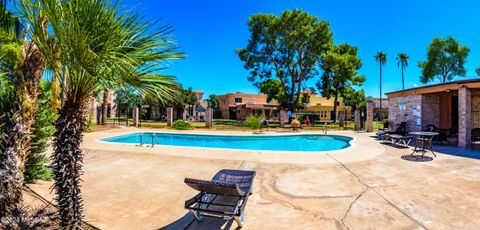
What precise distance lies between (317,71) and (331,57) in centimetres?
468

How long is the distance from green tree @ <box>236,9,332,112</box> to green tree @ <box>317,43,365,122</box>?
158 cm

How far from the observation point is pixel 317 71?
104ft

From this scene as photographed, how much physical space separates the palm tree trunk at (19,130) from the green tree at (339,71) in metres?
27.6

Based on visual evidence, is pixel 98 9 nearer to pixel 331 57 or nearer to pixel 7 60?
pixel 7 60

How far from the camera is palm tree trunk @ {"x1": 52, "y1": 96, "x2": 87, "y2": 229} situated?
8.75 feet

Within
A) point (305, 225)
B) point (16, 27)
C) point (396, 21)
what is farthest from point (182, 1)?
point (396, 21)

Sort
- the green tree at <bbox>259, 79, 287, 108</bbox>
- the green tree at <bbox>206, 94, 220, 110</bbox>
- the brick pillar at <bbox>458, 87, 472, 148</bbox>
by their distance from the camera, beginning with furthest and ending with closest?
the green tree at <bbox>206, 94, 220, 110</bbox>, the green tree at <bbox>259, 79, 287, 108</bbox>, the brick pillar at <bbox>458, 87, 472, 148</bbox>

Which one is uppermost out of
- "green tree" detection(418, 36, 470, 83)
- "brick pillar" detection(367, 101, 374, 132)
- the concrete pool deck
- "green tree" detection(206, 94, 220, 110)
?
"green tree" detection(418, 36, 470, 83)

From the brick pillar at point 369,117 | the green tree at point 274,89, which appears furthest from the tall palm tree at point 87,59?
the green tree at point 274,89

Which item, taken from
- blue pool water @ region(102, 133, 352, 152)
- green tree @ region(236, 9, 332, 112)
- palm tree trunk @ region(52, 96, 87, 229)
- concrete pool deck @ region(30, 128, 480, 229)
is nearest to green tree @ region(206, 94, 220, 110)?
green tree @ region(236, 9, 332, 112)

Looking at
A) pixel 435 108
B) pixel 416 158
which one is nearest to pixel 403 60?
pixel 435 108

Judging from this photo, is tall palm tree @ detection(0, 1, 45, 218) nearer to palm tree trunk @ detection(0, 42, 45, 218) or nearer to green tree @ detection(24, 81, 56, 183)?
palm tree trunk @ detection(0, 42, 45, 218)

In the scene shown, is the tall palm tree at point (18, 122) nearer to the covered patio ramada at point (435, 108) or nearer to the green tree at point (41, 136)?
the green tree at point (41, 136)

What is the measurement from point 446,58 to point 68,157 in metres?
51.1
